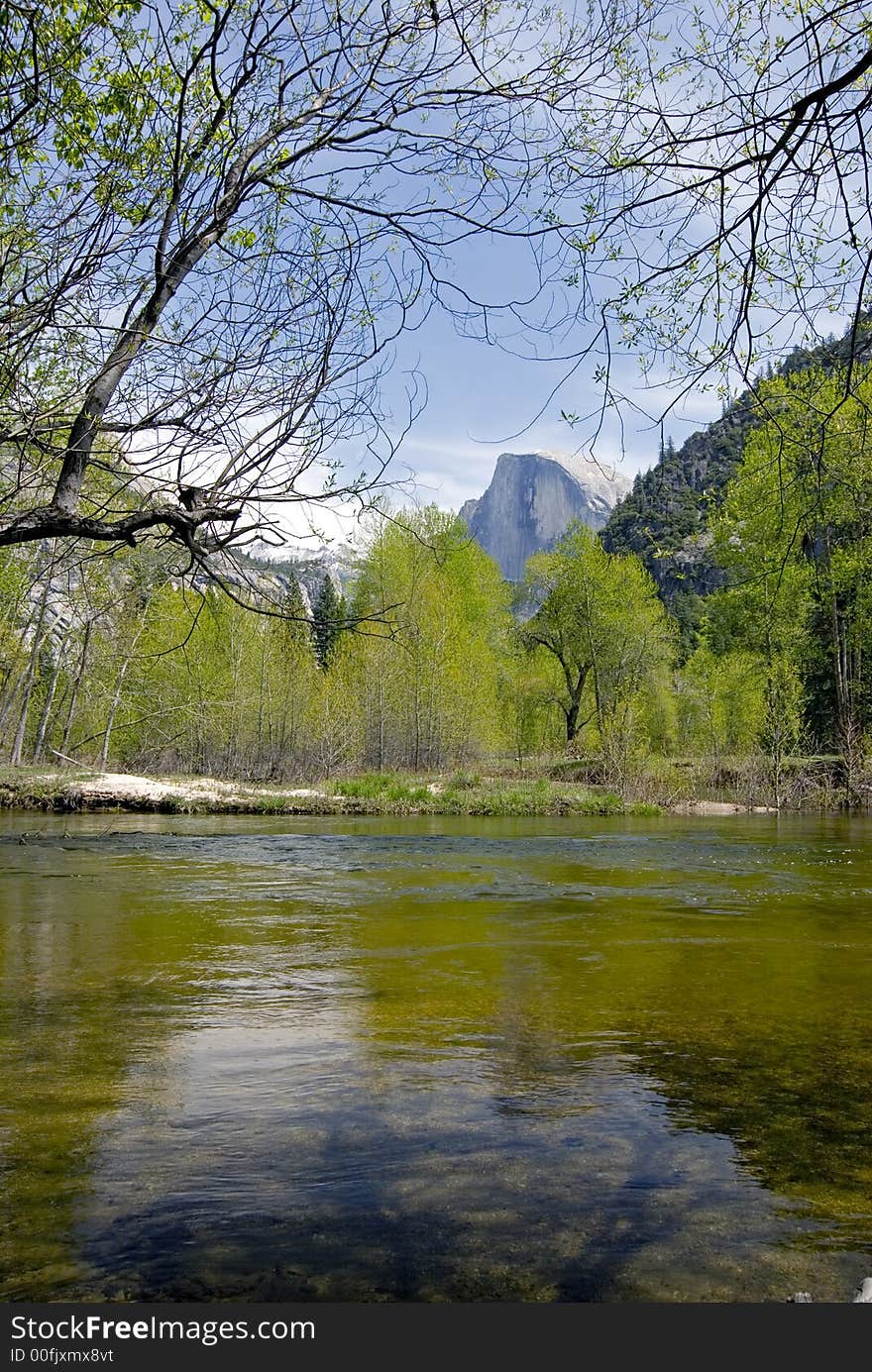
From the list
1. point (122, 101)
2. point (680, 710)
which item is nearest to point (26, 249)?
point (122, 101)

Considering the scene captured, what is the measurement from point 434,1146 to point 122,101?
517 centimetres

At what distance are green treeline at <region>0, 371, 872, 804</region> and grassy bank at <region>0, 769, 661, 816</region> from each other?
271 cm

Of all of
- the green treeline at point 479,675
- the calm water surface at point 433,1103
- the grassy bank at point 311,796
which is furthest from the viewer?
the green treeline at point 479,675

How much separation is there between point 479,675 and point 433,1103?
35.6 metres

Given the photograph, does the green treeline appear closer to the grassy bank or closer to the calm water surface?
the grassy bank

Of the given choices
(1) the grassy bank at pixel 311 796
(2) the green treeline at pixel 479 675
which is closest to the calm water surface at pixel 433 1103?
(1) the grassy bank at pixel 311 796

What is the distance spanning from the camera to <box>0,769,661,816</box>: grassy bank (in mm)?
22594

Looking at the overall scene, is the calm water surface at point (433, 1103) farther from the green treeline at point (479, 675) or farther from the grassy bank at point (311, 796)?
the green treeline at point (479, 675)

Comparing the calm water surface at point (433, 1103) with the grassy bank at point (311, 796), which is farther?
the grassy bank at point (311, 796)

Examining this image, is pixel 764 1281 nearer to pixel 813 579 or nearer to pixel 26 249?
pixel 26 249

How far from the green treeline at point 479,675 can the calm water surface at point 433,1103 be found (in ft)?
56.3

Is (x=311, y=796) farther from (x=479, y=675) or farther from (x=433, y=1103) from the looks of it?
(x=433, y=1103)

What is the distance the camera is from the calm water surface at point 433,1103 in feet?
8.87

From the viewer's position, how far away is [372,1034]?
16.8ft
